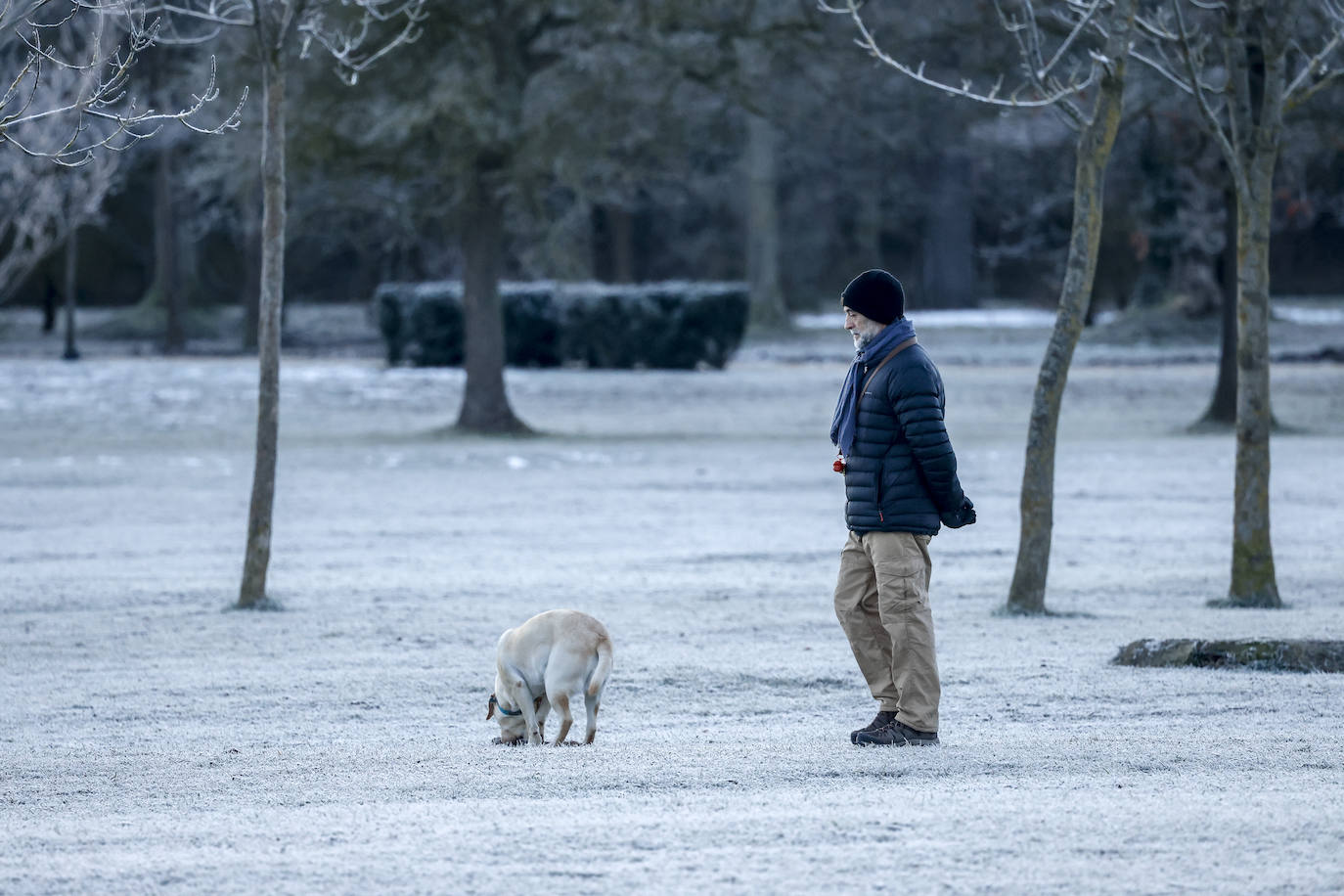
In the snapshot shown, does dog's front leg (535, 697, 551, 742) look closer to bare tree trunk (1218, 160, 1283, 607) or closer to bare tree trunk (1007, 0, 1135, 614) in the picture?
bare tree trunk (1007, 0, 1135, 614)

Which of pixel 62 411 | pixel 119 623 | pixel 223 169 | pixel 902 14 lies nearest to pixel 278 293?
pixel 119 623

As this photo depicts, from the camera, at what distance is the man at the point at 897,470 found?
6.06 metres

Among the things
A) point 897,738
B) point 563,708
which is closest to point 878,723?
point 897,738

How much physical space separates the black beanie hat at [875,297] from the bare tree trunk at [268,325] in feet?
16.2

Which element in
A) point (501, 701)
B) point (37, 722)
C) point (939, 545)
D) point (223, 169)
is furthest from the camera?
point (223, 169)

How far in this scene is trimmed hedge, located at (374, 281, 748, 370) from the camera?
114ft

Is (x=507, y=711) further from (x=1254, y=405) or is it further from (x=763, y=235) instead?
(x=763, y=235)

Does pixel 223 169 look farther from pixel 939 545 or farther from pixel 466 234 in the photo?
pixel 939 545

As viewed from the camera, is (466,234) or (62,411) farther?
(62,411)

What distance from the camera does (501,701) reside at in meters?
6.59

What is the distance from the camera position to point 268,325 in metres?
10.4

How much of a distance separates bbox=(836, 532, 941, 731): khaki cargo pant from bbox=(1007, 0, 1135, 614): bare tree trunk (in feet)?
12.4

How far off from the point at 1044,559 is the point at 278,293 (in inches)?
180

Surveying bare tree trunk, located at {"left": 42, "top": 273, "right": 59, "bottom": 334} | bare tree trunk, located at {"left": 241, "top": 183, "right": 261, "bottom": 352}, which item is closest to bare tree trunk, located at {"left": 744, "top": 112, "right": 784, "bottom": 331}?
bare tree trunk, located at {"left": 241, "top": 183, "right": 261, "bottom": 352}
